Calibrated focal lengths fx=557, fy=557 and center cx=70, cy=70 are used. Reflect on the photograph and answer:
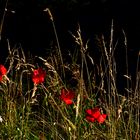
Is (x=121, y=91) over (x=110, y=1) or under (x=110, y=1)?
under

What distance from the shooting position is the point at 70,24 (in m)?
5.50

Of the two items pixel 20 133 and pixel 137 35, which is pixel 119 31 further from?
pixel 20 133

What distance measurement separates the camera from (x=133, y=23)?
5098mm

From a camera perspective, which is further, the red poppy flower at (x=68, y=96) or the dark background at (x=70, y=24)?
the dark background at (x=70, y=24)

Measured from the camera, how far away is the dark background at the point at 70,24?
5092mm

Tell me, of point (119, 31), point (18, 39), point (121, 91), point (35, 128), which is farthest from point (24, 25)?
point (35, 128)

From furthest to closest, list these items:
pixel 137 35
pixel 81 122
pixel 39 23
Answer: pixel 39 23 → pixel 137 35 → pixel 81 122

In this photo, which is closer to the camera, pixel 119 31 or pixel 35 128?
pixel 35 128

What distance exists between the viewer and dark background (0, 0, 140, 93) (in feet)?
16.7

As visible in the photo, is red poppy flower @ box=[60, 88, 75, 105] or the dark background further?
the dark background

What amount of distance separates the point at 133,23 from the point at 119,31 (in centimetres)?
15

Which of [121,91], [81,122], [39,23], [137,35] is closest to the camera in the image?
[81,122]

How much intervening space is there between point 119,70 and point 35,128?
138 cm

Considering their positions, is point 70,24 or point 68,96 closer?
point 68,96
